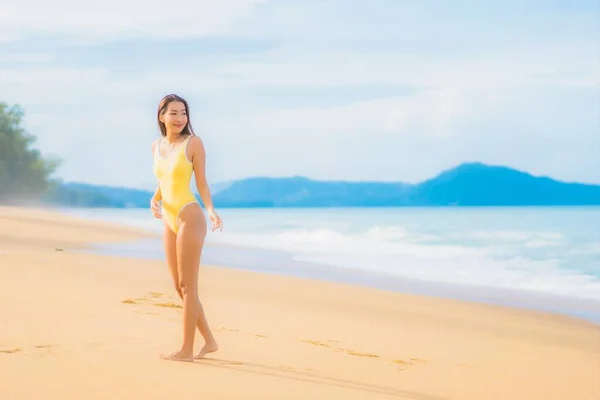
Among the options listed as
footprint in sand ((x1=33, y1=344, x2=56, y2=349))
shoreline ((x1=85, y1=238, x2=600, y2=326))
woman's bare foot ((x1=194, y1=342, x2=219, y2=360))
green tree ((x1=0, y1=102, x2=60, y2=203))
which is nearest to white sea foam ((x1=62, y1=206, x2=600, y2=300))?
shoreline ((x1=85, y1=238, x2=600, y2=326))

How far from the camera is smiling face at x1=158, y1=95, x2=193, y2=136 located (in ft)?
16.6

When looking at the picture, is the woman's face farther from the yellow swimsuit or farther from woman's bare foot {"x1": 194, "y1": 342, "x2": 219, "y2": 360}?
woman's bare foot {"x1": 194, "y1": 342, "x2": 219, "y2": 360}

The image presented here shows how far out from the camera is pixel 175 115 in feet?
16.6

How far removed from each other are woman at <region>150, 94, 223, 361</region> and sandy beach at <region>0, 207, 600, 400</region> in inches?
16.3

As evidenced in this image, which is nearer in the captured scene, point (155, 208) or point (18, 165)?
point (155, 208)

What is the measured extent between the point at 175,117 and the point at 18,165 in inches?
2752

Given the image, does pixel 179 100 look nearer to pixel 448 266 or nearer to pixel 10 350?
pixel 10 350

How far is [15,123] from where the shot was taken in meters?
68.6

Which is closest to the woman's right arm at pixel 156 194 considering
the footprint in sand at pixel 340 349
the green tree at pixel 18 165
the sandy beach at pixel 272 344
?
the sandy beach at pixel 272 344

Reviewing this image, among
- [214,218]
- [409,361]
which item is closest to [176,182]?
[214,218]

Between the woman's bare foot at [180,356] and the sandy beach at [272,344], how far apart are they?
69 mm

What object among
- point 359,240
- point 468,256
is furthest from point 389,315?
point 359,240

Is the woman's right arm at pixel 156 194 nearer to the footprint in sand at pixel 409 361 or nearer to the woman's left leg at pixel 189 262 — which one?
the woman's left leg at pixel 189 262

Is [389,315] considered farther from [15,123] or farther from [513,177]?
[513,177]
